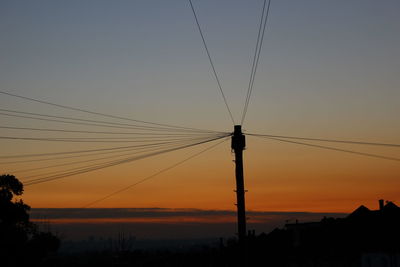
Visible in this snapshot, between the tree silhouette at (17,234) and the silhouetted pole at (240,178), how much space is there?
2053cm

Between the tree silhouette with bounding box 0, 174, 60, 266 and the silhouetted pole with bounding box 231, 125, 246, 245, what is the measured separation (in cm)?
2053

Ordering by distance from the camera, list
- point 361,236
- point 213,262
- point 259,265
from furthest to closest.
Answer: point 213,262 < point 259,265 < point 361,236

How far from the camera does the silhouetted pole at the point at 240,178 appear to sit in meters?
24.6

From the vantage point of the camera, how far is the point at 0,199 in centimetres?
4047

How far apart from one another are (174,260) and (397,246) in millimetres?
30417

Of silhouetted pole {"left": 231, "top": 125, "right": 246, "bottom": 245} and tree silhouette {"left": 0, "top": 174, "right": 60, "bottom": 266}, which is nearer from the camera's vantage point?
silhouetted pole {"left": 231, "top": 125, "right": 246, "bottom": 245}

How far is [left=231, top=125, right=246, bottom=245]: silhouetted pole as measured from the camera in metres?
24.6

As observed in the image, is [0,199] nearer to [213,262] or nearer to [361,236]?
[213,262]

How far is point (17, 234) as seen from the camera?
39.9m

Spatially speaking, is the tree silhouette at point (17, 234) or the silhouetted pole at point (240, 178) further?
the tree silhouette at point (17, 234)

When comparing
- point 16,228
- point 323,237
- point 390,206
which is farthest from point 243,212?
point 390,206

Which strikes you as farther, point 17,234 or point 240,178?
point 17,234

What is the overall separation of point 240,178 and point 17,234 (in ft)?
68.1

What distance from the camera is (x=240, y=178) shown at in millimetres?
25016
